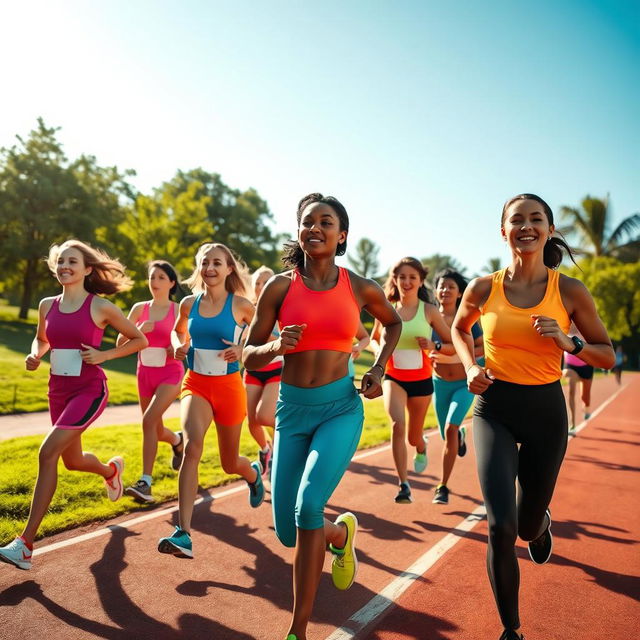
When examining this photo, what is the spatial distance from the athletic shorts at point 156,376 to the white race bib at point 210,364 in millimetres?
1400

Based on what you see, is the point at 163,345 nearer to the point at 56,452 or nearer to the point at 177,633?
the point at 56,452

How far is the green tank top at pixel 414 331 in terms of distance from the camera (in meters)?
6.18

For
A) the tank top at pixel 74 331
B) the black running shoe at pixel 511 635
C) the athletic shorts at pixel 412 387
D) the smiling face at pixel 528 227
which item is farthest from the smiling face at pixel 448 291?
the black running shoe at pixel 511 635

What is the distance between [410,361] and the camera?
6.09 meters

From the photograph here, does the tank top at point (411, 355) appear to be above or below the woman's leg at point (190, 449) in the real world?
above

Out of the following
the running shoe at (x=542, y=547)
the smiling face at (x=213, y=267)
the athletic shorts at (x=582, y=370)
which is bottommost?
the running shoe at (x=542, y=547)

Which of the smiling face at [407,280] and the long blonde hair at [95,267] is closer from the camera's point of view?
the long blonde hair at [95,267]

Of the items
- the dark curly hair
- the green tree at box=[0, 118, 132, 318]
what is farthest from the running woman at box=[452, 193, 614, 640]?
the green tree at box=[0, 118, 132, 318]

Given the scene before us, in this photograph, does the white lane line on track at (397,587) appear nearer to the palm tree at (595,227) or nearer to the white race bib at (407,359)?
the white race bib at (407,359)

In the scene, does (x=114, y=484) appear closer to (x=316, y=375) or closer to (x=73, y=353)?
(x=73, y=353)

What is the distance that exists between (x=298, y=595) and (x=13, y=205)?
118 ft

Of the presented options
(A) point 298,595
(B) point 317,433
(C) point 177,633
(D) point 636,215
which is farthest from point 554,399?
(D) point 636,215

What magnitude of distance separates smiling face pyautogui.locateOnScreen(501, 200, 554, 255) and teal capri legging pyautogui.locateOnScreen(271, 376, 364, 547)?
1.33 meters

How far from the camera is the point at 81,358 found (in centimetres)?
437
